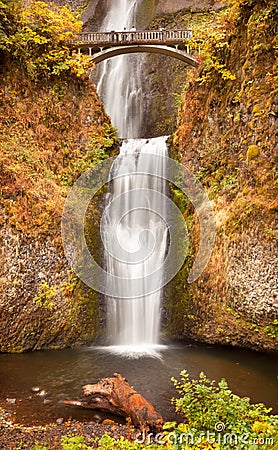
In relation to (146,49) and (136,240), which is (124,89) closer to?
(146,49)

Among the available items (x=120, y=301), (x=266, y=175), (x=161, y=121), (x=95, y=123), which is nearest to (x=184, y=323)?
(x=120, y=301)

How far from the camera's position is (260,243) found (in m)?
8.03

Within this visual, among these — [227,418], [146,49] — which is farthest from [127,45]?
[227,418]

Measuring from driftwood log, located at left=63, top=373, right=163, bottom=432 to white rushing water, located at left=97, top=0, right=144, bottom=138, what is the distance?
1307 centimetres

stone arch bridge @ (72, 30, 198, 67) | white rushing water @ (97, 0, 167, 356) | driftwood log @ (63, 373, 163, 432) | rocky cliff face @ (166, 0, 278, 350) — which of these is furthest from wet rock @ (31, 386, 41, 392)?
stone arch bridge @ (72, 30, 198, 67)

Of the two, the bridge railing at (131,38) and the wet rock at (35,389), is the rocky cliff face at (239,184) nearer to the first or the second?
the bridge railing at (131,38)

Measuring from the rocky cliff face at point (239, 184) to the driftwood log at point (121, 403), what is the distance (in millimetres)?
3402

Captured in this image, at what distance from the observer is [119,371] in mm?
7215

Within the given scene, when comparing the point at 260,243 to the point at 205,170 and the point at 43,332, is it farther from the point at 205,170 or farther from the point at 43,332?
the point at 43,332

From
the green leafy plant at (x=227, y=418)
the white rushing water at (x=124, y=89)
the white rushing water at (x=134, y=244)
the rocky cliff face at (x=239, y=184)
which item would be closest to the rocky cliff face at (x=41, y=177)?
the white rushing water at (x=134, y=244)

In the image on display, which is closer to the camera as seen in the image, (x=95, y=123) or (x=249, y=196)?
(x=249, y=196)

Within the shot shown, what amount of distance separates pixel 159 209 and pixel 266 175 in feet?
11.0

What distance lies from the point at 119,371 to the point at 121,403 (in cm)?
173

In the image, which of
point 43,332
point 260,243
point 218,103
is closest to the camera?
point 260,243
